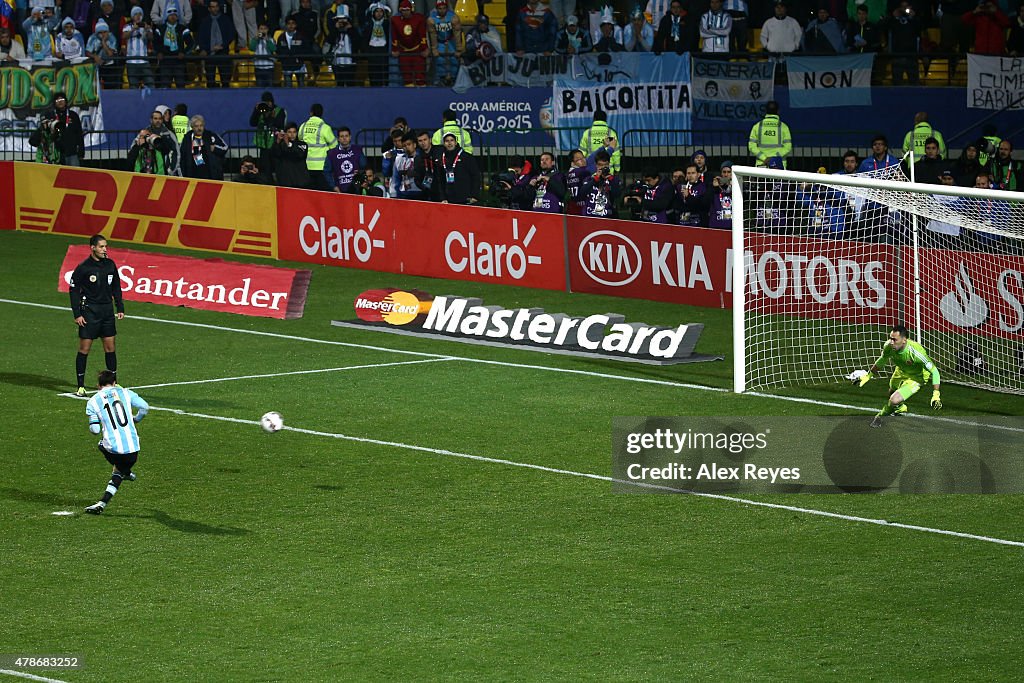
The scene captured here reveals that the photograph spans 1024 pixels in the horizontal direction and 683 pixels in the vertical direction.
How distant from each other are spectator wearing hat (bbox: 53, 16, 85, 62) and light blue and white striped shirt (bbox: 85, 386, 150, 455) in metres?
23.5

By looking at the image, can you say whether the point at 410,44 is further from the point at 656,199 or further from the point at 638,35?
the point at 656,199

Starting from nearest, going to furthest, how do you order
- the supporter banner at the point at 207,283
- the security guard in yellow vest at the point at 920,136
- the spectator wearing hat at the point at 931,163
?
the supporter banner at the point at 207,283 < the spectator wearing hat at the point at 931,163 < the security guard in yellow vest at the point at 920,136

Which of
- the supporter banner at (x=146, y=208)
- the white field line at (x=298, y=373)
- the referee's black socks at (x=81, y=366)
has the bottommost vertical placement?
the white field line at (x=298, y=373)

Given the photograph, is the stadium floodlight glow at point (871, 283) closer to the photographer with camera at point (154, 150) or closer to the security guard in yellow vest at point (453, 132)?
the security guard in yellow vest at point (453, 132)

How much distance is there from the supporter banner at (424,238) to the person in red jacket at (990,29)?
402 inches

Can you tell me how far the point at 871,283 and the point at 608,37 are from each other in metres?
12.5

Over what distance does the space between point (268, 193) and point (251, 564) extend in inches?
661

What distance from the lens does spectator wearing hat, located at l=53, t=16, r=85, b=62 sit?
3581cm

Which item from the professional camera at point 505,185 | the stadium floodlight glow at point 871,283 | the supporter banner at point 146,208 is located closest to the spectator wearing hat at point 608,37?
the professional camera at point 505,185

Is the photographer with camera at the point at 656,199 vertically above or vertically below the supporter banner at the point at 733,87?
below

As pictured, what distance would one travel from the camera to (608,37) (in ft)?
108

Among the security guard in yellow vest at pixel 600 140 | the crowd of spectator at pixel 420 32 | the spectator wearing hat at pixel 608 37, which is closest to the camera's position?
the security guard in yellow vest at pixel 600 140

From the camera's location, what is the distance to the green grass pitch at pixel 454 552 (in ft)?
35.0

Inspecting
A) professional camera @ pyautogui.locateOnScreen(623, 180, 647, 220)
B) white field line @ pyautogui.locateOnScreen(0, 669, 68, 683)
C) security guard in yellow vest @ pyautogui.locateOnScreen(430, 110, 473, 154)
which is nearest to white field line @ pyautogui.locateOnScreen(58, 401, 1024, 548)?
white field line @ pyautogui.locateOnScreen(0, 669, 68, 683)
